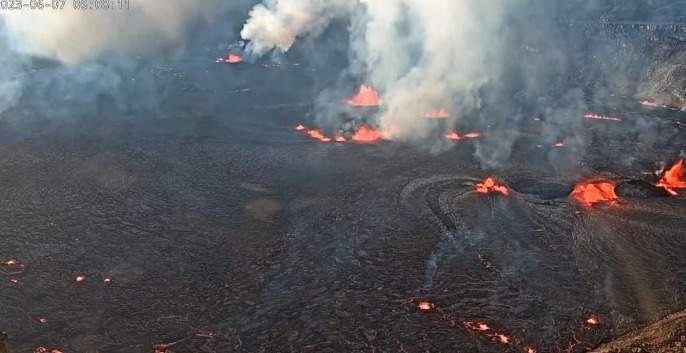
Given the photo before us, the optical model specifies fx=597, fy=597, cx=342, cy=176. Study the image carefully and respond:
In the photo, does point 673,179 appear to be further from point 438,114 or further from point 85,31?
point 85,31

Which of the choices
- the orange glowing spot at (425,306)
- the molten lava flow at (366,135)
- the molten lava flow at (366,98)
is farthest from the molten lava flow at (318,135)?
the orange glowing spot at (425,306)

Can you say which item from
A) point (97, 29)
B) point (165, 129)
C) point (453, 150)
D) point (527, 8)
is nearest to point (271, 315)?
point (453, 150)

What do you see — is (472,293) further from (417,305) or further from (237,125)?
(237,125)

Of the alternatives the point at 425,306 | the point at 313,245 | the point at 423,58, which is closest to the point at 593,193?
the point at 425,306

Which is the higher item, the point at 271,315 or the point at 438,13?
the point at 438,13

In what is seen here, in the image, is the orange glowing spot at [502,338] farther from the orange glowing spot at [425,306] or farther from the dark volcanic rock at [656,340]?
the dark volcanic rock at [656,340]

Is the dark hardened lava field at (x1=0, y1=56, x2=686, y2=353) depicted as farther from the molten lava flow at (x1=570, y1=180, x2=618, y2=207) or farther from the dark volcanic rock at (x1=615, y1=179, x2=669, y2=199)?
the molten lava flow at (x1=570, y1=180, x2=618, y2=207)

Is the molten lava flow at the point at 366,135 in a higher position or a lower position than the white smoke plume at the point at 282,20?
lower

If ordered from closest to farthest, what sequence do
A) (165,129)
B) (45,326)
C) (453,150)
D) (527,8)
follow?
(45,326) < (453,150) < (165,129) < (527,8)

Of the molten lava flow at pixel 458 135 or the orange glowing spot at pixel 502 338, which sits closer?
the orange glowing spot at pixel 502 338
